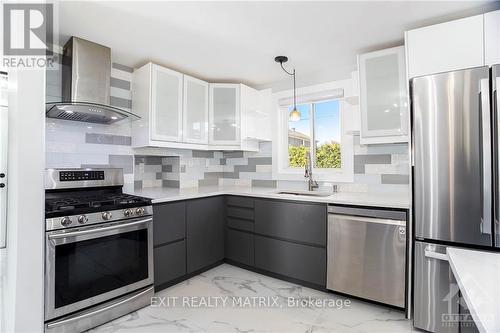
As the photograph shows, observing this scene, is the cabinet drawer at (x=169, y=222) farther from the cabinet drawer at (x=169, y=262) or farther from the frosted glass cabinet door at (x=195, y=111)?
the frosted glass cabinet door at (x=195, y=111)

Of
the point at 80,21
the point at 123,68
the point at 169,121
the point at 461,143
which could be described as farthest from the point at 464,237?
the point at 123,68

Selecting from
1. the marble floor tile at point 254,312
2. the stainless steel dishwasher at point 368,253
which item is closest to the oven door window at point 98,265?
the marble floor tile at point 254,312

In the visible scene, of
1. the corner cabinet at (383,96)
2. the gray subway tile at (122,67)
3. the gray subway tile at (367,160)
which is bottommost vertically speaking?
the gray subway tile at (367,160)

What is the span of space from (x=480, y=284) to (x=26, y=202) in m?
2.22

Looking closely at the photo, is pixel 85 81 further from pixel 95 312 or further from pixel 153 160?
pixel 95 312

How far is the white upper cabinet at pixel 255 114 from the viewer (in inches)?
130

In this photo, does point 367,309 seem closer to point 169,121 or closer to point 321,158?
point 321,158

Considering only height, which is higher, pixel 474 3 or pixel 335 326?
pixel 474 3

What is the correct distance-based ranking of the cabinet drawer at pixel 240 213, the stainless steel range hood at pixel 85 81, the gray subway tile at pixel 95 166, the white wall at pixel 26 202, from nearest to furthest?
the white wall at pixel 26 202, the stainless steel range hood at pixel 85 81, the gray subway tile at pixel 95 166, the cabinet drawer at pixel 240 213

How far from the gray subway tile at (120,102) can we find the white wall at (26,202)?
3.36 ft

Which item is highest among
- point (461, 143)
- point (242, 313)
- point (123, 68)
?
point (123, 68)

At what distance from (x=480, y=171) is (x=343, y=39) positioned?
145cm

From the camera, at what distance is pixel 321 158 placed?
10.5ft

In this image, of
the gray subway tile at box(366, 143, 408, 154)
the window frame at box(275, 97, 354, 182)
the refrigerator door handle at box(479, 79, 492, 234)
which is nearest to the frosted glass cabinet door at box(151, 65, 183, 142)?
the window frame at box(275, 97, 354, 182)
